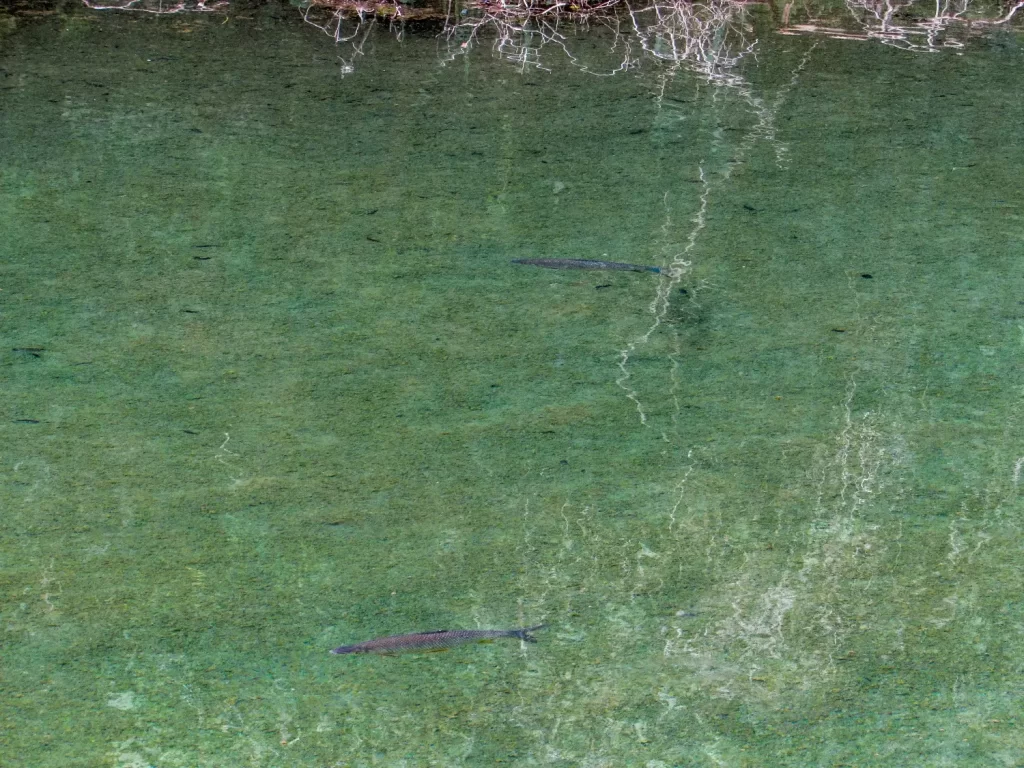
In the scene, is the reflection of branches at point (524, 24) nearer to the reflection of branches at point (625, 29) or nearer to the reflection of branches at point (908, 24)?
the reflection of branches at point (625, 29)

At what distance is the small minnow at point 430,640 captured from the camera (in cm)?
140

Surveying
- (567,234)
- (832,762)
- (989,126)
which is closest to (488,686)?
(832,762)

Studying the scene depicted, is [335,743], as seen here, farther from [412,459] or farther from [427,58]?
[427,58]

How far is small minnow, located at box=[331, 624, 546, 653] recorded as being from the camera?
1.40 meters

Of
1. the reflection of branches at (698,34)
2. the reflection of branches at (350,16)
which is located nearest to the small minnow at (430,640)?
the reflection of branches at (698,34)

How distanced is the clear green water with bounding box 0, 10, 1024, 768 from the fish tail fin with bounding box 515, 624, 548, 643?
0.05 ft

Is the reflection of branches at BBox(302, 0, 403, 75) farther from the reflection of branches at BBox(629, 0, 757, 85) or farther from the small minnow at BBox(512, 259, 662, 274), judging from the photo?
the small minnow at BBox(512, 259, 662, 274)

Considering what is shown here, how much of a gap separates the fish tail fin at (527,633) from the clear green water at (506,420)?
0.05 ft

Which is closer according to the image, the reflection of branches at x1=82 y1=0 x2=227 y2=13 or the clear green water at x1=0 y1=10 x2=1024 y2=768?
the clear green water at x1=0 y1=10 x2=1024 y2=768

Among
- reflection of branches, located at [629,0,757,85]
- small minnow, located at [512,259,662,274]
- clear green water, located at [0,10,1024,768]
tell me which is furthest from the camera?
reflection of branches, located at [629,0,757,85]

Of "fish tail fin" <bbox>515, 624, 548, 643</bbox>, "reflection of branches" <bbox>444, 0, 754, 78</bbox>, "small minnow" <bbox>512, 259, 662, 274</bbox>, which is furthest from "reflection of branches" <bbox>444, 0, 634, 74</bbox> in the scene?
"fish tail fin" <bbox>515, 624, 548, 643</bbox>

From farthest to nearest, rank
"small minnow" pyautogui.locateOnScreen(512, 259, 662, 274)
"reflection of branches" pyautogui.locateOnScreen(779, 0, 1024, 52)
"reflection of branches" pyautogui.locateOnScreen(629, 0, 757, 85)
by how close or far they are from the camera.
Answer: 1. "reflection of branches" pyautogui.locateOnScreen(779, 0, 1024, 52)
2. "reflection of branches" pyautogui.locateOnScreen(629, 0, 757, 85)
3. "small minnow" pyautogui.locateOnScreen(512, 259, 662, 274)

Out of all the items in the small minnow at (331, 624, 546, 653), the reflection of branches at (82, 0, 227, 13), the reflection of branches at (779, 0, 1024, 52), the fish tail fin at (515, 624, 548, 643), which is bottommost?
the small minnow at (331, 624, 546, 653)

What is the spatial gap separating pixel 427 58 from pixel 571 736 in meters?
2.24
